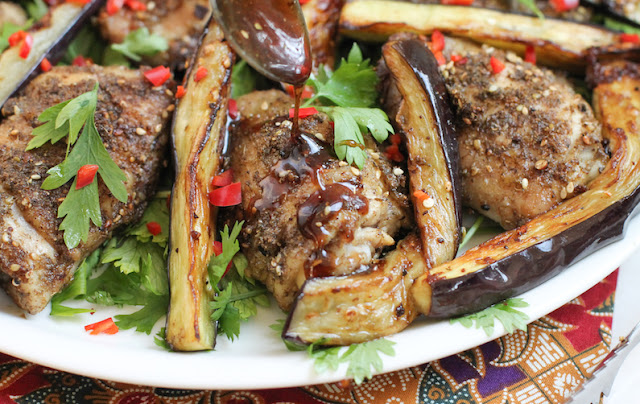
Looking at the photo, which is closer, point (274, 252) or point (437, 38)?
point (274, 252)

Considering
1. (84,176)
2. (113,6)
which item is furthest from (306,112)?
(113,6)

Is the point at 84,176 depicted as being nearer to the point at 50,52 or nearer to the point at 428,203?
the point at 50,52

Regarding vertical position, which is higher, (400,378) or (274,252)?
(274,252)

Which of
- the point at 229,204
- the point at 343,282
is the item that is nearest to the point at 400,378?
the point at 343,282

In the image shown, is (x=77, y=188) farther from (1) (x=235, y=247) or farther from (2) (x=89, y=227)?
(1) (x=235, y=247)

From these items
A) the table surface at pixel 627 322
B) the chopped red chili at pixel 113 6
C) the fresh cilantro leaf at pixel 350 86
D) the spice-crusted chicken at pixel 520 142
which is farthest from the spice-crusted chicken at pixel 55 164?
the table surface at pixel 627 322
